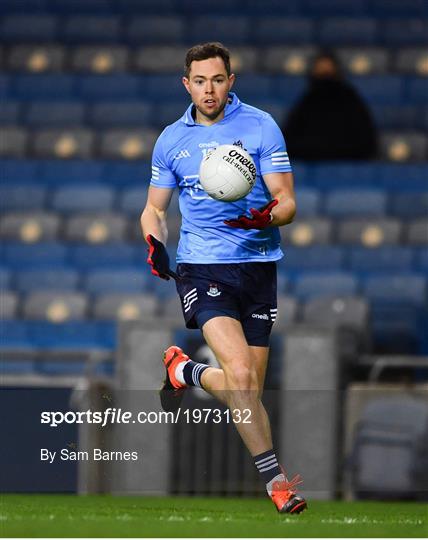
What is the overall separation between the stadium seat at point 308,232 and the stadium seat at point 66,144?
8.67 ft

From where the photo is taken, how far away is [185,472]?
10992 millimetres

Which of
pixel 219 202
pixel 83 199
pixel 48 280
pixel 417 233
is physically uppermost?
pixel 219 202

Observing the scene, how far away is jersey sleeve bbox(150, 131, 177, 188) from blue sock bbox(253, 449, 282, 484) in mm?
1401

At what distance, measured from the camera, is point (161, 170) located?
754 cm

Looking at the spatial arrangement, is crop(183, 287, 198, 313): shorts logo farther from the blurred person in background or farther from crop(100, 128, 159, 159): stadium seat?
crop(100, 128, 159, 159): stadium seat

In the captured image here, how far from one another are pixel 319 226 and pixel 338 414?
3578mm

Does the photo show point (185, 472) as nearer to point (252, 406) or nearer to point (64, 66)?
point (252, 406)

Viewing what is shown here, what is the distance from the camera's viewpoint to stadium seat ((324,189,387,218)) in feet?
46.7

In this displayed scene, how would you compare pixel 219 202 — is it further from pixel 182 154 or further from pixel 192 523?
pixel 192 523

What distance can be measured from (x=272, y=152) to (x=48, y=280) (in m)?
7.10

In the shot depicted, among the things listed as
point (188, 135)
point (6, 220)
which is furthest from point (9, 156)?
point (188, 135)

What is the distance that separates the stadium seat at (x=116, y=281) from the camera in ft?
45.5

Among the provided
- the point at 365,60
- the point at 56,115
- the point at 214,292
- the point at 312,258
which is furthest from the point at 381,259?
the point at 214,292

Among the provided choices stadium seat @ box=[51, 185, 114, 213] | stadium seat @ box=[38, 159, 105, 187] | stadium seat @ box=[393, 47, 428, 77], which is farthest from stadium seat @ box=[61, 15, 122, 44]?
stadium seat @ box=[393, 47, 428, 77]
